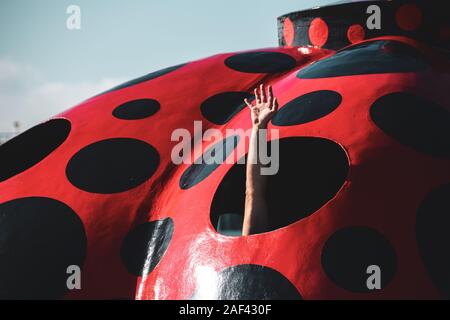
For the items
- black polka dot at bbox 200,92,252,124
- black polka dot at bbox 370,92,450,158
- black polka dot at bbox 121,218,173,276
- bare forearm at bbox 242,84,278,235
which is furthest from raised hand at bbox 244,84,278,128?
black polka dot at bbox 200,92,252,124

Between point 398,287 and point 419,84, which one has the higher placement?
point 419,84

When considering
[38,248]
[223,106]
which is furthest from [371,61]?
[38,248]

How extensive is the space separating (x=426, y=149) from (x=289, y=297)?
110 cm

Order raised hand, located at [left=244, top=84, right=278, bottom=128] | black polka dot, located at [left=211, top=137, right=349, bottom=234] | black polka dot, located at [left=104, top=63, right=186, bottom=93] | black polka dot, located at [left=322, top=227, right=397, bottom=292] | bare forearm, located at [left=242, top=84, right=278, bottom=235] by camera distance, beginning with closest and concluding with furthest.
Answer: black polka dot, located at [left=322, top=227, right=397, bottom=292]
bare forearm, located at [left=242, top=84, right=278, bottom=235]
raised hand, located at [left=244, top=84, right=278, bottom=128]
black polka dot, located at [left=211, top=137, right=349, bottom=234]
black polka dot, located at [left=104, top=63, right=186, bottom=93]

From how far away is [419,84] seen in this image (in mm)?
4059

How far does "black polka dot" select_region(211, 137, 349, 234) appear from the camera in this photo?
4062mm

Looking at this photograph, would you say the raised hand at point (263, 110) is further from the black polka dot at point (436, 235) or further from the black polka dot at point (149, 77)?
the black polka dot at point (149, 77)

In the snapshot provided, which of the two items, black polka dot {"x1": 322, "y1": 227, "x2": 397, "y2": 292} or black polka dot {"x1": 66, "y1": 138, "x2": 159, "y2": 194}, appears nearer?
black polka dot {"x1": 322, "y1": 227, "x2": 397, "y2": 292}

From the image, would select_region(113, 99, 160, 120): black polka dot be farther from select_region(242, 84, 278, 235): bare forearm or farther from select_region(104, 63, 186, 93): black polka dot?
select_region(242, 84, 278, 235): bare forearm

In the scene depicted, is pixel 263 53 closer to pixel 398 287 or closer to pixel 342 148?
pixel 342 148

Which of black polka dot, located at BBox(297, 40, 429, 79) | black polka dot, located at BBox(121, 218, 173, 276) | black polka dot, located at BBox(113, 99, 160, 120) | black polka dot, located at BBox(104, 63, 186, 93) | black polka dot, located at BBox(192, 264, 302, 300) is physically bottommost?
black polka dot, located at BBox(121, 218, 173, 276)

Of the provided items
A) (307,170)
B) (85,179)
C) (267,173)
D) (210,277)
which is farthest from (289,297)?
(85,179)

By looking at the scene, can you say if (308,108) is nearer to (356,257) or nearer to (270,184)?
(270,184)

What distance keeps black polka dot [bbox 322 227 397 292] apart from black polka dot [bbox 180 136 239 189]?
106cm
